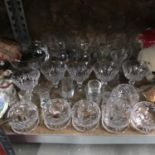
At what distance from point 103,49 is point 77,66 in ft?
0.42

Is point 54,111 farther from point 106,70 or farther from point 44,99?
point 106,70

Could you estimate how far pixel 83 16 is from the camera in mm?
1013

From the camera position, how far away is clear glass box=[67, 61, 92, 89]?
98cm

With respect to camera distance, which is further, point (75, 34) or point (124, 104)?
point (75, 34)

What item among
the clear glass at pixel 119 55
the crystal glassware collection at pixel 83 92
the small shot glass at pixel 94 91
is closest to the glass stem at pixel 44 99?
the crystal glassware collection at pixel 83 92

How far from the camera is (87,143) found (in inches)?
36.0

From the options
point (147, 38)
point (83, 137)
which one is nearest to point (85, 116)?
point (83, 137)

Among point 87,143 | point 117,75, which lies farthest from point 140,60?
point 87,143

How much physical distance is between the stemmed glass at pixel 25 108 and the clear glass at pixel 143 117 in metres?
0.28

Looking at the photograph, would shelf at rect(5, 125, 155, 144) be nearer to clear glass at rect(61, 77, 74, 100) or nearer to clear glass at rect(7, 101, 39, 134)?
clear glass at rect(7, 101, 39, 134)

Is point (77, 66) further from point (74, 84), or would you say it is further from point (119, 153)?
point (119, 153)

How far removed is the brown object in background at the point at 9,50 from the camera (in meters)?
1.01

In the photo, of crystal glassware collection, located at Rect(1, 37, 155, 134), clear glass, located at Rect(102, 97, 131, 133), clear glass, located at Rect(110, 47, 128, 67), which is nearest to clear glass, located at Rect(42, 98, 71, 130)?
crystal glassware collection, located at Rect(1, 37, 155, 134)

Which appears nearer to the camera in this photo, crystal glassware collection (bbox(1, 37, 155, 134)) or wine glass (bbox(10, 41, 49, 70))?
crystal glassware collection (bbox(1, 37, 155, 134))
